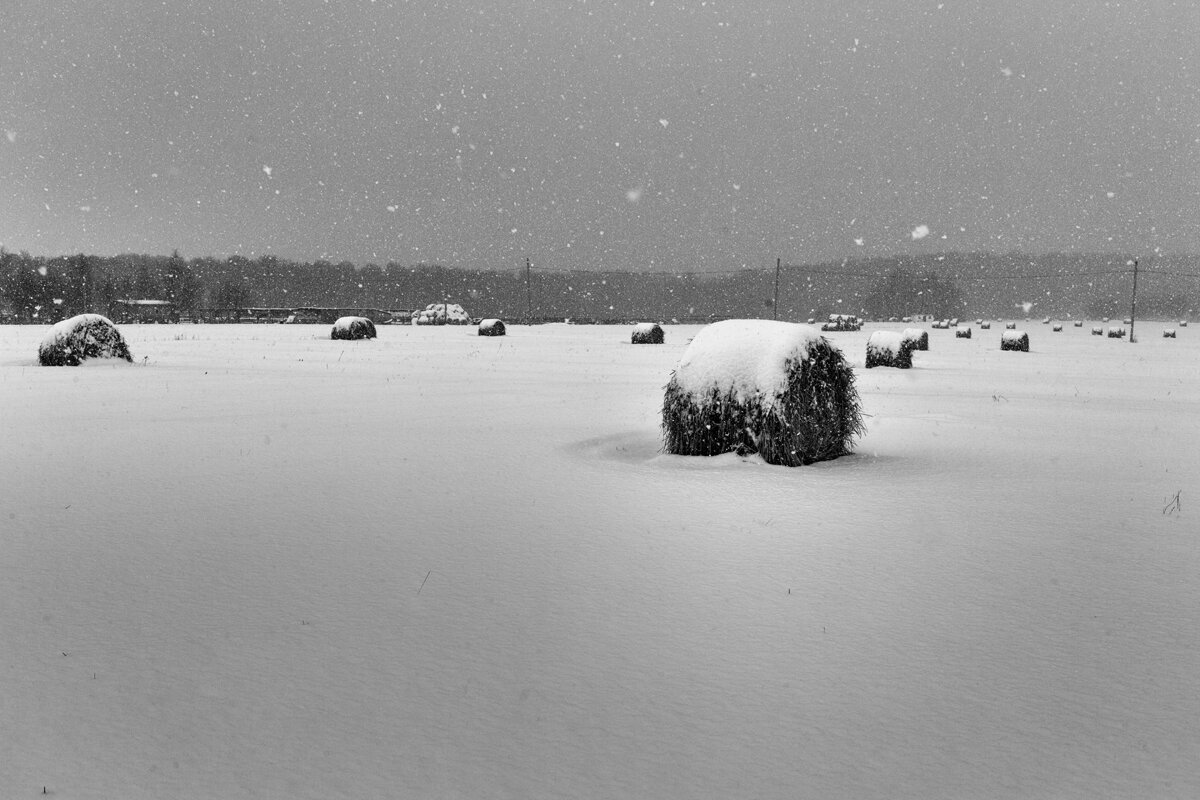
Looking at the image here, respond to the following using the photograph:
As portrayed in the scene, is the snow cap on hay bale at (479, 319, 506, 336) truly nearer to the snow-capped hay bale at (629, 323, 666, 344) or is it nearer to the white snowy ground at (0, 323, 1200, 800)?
the snow-capped hay bale at (629, 323, 666, 344)

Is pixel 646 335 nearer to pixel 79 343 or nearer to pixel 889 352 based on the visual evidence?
pixel 889 352

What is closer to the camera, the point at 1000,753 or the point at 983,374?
the point at 1000,753

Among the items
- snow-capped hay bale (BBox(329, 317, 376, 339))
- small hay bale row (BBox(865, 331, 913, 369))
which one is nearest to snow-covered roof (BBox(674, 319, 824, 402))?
small hay bale row (BBox(865, 331, 913, 369))

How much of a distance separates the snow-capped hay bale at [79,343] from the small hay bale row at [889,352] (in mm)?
20661

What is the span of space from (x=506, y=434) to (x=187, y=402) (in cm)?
662

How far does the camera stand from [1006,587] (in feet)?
16.3

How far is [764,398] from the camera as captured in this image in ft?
29.9

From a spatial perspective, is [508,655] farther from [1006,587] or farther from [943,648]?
[1006,587]

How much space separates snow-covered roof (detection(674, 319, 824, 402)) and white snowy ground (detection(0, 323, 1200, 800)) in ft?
2.84

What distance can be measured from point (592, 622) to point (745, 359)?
18.0 feet

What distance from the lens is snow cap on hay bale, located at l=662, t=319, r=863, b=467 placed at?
9.10 meters

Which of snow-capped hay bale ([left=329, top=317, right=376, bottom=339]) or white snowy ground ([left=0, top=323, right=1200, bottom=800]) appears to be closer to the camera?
white snowy ground ([left=0, top=323, right=1200, bottom=800])

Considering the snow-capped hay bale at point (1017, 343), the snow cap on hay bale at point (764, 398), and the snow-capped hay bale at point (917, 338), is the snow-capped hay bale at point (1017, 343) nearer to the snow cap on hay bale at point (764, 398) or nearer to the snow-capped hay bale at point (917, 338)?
the snow-capped hay bale at point (917, 338)

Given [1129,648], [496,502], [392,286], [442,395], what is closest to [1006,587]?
[1129,648]
